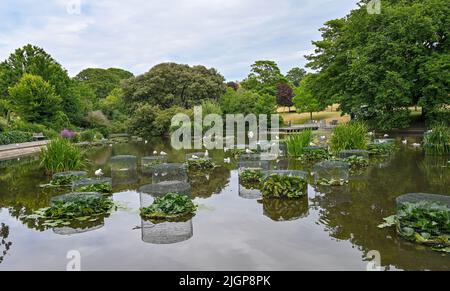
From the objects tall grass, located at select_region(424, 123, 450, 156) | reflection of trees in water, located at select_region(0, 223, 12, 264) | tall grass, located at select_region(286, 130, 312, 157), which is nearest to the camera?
reflection of trees in water, located at select_region(0, 223, 12, 264)

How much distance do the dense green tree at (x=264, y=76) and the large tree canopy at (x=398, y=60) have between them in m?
24.6

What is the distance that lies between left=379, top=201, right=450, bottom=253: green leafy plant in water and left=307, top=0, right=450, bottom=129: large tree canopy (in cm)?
1385

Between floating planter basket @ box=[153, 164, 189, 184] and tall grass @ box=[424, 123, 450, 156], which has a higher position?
tall grass @ box=[424, 123, 450, 156]

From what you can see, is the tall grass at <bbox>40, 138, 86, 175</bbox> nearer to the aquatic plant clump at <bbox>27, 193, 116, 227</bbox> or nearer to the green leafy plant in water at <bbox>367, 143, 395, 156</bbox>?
the aquatic plant clump at <bbox>27, 193, 116, 227</bbox>

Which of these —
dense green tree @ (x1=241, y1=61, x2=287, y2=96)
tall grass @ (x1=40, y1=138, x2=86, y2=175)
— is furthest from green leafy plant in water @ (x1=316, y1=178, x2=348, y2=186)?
dense green tree @ (x1=241, y1=61, x2=287, y2=96)

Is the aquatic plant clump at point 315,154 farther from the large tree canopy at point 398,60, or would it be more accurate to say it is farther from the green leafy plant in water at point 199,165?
the large tree canopy at point 398,60

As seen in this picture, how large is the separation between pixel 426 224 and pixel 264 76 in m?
43.1

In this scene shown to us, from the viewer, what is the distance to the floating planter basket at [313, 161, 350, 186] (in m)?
7.65

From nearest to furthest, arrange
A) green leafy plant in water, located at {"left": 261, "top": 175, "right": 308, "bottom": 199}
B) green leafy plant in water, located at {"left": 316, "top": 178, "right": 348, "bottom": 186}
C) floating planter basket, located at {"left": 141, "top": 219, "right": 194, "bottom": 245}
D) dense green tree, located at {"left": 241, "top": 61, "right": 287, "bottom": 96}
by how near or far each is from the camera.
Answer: floating planter basket, located at {"left": 141, "top": 219, "right": 194, "bottom": 245}, green leafy plant in water, located at {"left": 261, "top": 175, "right": 308, "bottom": 199}, green leafy plant in water, located at {"left": 316, "top": 178, "right": 348, "bottom": 186}, dense green tree, located at {"left": 241, "top": 61, "right": 287, "bottom": 96}

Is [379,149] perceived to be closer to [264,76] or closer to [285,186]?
[285,186]

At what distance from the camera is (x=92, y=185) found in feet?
23.8

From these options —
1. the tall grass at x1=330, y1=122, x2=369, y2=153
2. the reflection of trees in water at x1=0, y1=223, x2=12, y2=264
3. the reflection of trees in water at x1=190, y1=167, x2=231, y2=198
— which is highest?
the tall grass at x1=330, y1=122, x2=369, y2=153

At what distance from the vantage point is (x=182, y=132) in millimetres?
23281
